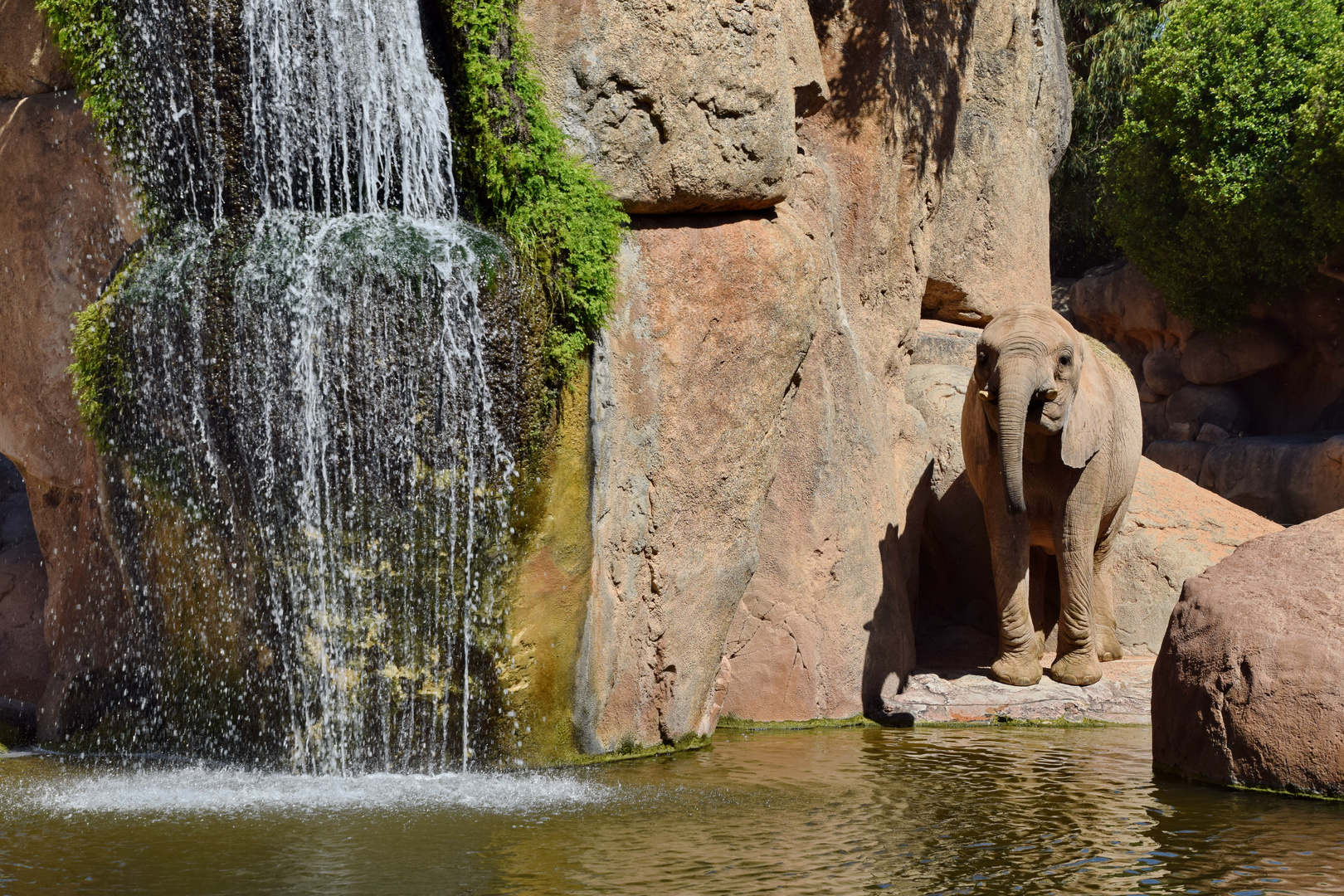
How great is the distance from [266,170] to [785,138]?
295 cm

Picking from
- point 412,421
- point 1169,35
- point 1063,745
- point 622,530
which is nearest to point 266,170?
point 412,421

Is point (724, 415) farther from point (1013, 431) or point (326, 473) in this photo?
point (326, 473)

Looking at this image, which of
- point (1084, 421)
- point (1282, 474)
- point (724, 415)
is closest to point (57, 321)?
point (724, 415)

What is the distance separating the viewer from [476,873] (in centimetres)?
471

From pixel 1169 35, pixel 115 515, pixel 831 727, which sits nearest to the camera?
pixel 115 515

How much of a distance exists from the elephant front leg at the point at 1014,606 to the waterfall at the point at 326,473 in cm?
401

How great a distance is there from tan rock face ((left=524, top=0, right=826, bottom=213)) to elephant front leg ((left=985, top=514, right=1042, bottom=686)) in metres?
3.12

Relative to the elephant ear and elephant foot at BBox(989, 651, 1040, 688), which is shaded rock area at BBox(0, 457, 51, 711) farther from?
the elephant ear

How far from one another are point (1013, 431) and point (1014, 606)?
1.39 metres

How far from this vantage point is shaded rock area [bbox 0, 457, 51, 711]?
8.71 m

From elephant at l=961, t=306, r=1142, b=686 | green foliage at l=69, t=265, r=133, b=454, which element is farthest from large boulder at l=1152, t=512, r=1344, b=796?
green foliage at l=69, t=265, r=133, b=454

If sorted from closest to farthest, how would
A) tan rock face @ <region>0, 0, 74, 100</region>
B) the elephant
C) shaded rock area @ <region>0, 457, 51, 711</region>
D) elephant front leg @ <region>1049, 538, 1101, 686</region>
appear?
1. tan rock face @ <region>0, 0, 74, 100</region>
2. shaded rock area @ <region>0, 457, 51, 711</region>
3. the elephant
4. elephant front leg @ <region>1049, 538, 1101, 686</region>

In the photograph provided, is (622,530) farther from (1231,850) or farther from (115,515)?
(1231,850)

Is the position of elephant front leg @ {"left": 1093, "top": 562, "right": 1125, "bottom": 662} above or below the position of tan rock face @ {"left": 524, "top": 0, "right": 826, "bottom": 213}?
below
